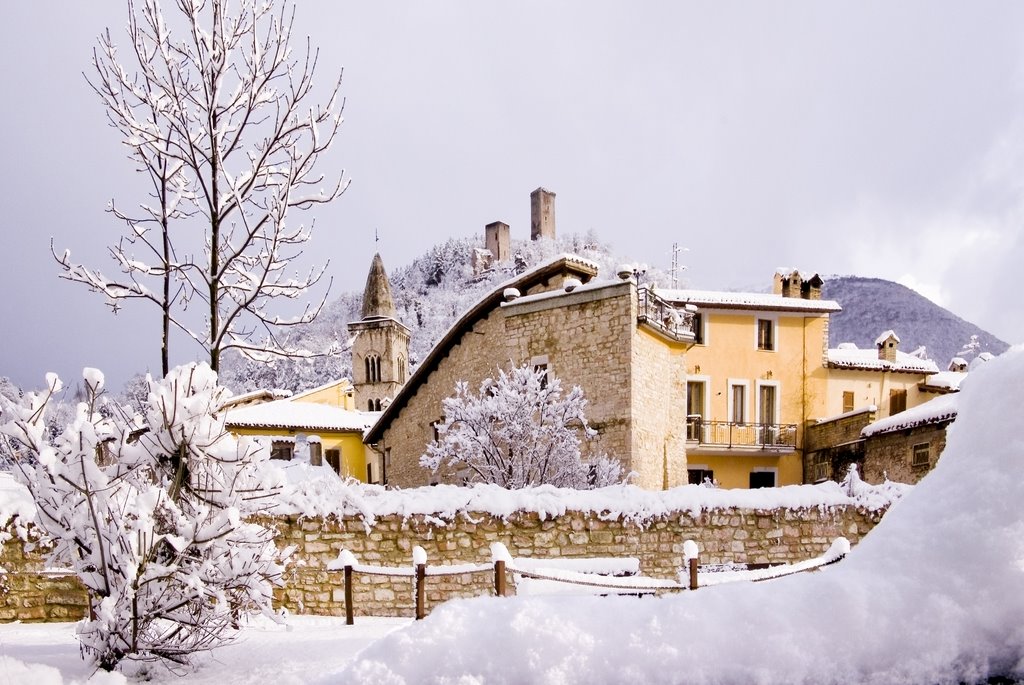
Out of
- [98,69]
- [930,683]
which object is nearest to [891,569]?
[930,683]

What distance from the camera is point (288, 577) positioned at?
363 inches

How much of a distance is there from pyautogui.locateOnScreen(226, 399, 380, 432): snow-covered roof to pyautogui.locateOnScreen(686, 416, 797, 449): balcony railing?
13940mm

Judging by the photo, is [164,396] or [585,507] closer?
[164,396]

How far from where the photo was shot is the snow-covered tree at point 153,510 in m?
4.15

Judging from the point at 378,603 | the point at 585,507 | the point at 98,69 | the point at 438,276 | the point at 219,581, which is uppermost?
the point at 438,276

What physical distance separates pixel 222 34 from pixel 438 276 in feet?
250

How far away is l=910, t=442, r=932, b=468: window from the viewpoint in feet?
66.5

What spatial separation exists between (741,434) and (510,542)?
17.7 meters

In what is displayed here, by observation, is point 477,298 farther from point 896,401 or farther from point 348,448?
point 896,401

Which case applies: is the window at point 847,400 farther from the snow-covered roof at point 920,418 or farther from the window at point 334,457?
the window at point 334,457

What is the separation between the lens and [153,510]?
421 cm

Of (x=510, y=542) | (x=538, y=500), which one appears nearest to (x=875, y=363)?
(x=538, y=500)

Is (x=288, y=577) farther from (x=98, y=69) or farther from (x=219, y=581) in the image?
(x=98, y=69)

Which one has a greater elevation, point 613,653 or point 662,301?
point 662,301
